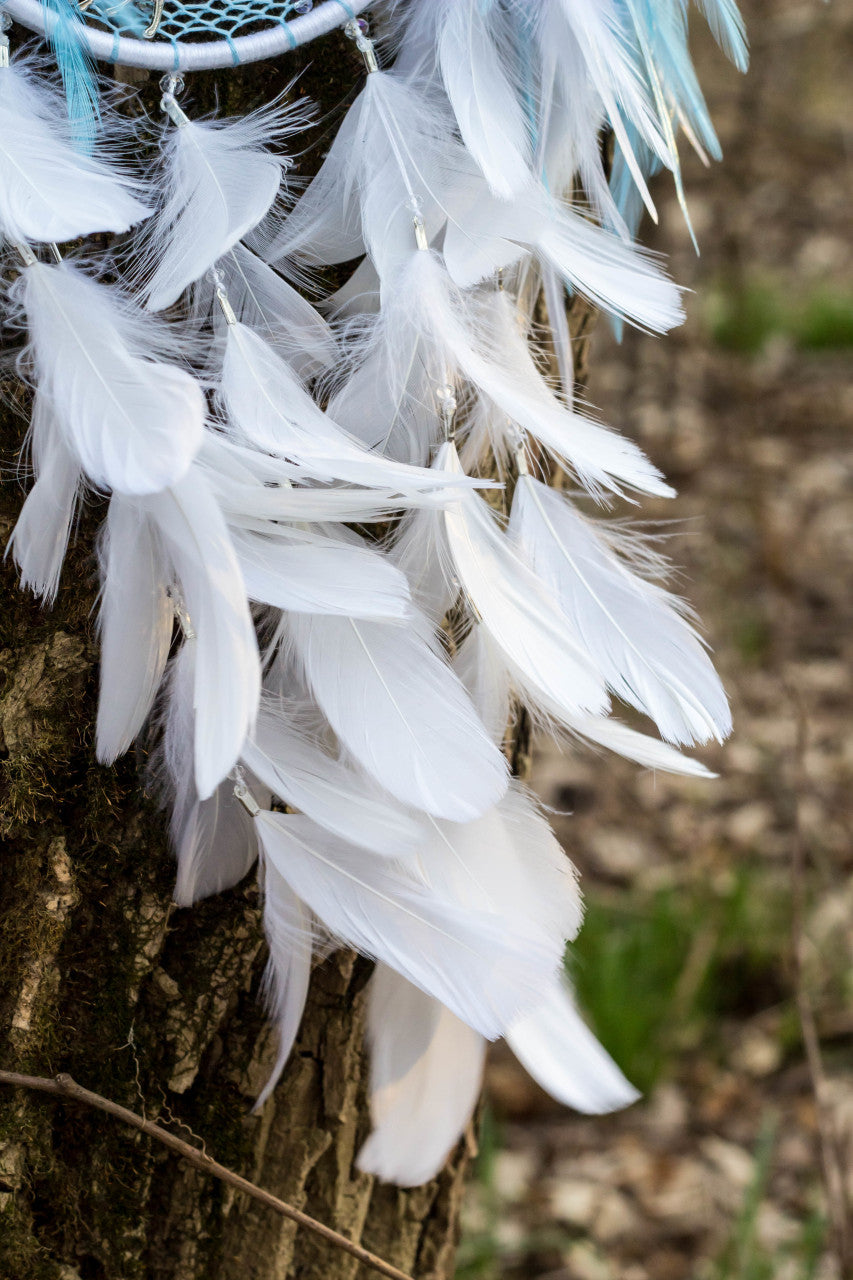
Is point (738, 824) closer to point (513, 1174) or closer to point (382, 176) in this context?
point (513, 1174)

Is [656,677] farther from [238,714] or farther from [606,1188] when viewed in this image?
[606,1188]

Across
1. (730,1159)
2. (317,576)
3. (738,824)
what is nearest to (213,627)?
(317,576)

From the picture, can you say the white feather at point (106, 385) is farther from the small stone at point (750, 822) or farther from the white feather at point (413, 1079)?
the small stone at point (750, 822)

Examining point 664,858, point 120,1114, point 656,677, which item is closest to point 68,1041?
point 120,1114

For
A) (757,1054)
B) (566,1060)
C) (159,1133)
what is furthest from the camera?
(757,1054)

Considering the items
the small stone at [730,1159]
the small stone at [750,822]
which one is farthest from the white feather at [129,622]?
the small stone at [750,822]

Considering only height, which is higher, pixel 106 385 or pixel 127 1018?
pixel 106 385
